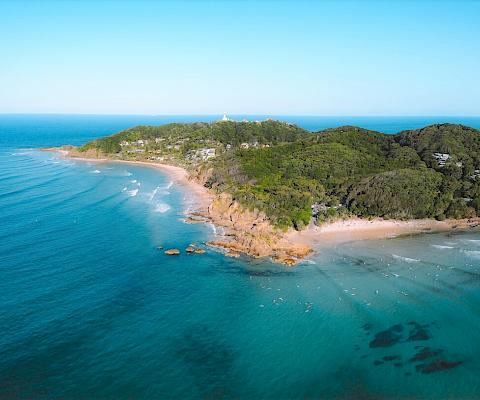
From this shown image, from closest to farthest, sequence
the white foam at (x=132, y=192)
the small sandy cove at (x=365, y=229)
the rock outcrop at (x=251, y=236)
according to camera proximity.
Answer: the rock outcrop at (x=251, y=236) < the small sandy cove at (x=365, y=229) < the white foam at (x=132, y=192)

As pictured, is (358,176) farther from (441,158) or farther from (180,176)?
(180,176)

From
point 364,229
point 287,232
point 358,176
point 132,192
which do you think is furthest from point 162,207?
point 358,176

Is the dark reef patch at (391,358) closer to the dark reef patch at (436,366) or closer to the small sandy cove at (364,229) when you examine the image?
the dark reef patch at (436,366)

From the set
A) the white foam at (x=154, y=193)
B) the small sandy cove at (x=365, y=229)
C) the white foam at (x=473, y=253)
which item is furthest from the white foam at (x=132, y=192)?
the white foam at (x=473, y=253)

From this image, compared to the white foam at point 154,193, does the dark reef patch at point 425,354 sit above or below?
below

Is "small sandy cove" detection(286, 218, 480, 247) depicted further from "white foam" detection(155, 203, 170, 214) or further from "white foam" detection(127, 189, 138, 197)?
"white foam" detection(127, 189, 138, 197)

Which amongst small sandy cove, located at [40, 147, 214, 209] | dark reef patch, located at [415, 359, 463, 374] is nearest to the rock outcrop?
small sandy cove, located at [40, 147, 214, 209]
